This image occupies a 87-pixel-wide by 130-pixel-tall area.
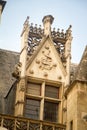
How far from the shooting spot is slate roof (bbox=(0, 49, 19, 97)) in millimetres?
14345

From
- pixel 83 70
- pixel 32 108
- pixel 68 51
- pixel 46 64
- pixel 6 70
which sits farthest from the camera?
pixel 6 70

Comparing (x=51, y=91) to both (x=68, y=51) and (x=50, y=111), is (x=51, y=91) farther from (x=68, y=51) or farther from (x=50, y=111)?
(x=68, y=51)

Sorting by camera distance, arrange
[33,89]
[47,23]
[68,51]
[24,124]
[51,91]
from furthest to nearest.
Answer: [47,23] < [68,51] < [51,91] < [33,89] < [24,124]

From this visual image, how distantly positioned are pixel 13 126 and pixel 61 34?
14.5 feet

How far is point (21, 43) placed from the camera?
1384 centimetres

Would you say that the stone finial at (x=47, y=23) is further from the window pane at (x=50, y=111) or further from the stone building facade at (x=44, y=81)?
the window pane at (x=50, y=111)

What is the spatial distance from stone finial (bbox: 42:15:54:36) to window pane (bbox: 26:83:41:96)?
2049 millimetres

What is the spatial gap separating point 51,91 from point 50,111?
750 millimetres

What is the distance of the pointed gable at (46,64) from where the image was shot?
13.2 meters

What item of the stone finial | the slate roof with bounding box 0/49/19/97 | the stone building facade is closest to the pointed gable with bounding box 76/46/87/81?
the stone building facade

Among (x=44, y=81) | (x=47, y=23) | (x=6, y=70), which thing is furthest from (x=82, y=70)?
(x=6, y=70)

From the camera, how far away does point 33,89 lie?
13.0 metres

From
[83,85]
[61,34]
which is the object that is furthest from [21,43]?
[83,85]

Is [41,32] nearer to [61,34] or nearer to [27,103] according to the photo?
[61,34]
